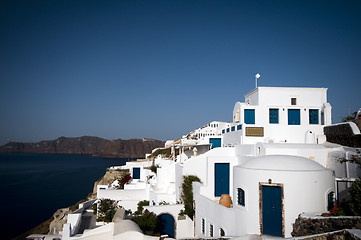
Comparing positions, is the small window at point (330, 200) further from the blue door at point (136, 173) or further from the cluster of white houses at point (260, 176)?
the blue door at point (136, 173)

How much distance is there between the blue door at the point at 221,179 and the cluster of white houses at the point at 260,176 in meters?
0.06

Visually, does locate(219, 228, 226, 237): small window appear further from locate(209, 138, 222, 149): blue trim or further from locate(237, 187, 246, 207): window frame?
locate(209, 138, 222, 149): blue trim

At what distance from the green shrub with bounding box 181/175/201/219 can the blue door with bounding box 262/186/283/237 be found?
6426 mm

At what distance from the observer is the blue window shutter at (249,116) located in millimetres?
17766

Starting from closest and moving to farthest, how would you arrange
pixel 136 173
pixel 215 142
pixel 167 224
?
1. pixel 167 224
2. pixel 215 142
3. pixel 136 173

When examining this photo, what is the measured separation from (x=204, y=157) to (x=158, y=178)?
6.87 meters

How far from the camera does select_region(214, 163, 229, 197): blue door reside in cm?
1510

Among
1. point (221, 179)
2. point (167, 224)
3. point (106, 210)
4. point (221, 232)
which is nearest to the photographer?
point (221, 232)

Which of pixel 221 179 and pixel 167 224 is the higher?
pixel 221 179

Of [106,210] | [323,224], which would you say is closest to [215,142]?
[106,210]

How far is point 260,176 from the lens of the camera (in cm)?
995

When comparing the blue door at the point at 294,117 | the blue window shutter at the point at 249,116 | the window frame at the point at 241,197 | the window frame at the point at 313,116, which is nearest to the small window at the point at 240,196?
the window frame at the point at 241,197

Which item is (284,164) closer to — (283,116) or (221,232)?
(221,232)

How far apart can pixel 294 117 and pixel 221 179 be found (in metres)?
7.38
